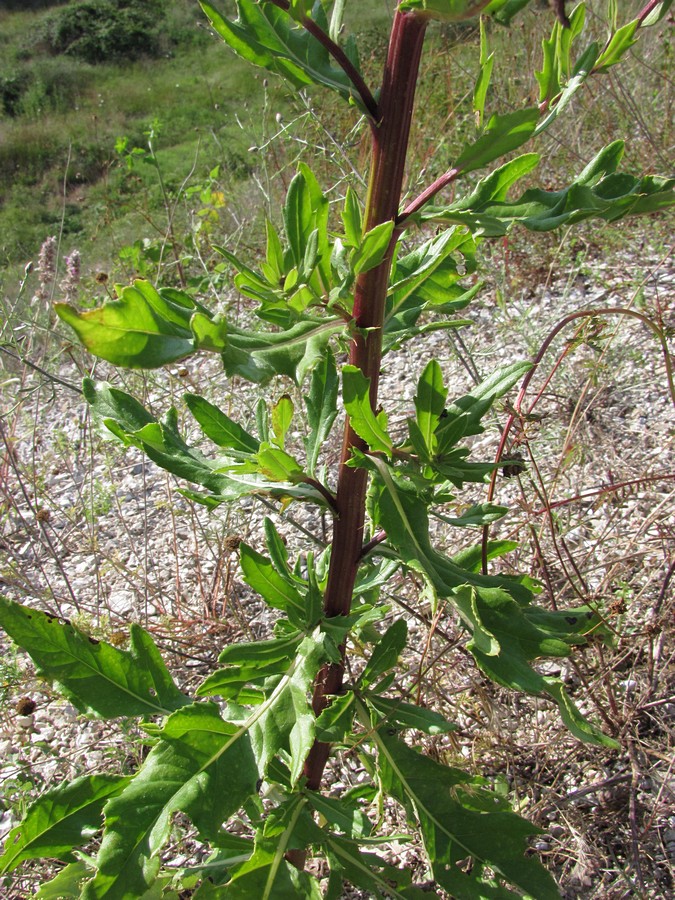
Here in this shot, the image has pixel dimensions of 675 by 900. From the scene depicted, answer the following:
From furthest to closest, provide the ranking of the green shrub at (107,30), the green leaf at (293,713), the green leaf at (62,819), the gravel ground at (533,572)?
the green shrub at (107,30) → the gravel ground at (533,572) → the green leaf at (62,819) → the green leaf at (293,713)

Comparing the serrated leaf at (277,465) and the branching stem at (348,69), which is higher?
the branching stem at (348,69)

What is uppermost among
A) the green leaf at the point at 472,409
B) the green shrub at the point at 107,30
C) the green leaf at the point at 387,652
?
the green shrub at the point at 107,30

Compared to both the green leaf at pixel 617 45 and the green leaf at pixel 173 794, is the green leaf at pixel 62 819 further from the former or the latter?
the green leaf at pixel 617 45

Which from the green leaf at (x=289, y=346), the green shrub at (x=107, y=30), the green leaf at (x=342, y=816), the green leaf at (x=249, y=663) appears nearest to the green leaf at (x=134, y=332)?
the green leaf at (x=289, y=346)

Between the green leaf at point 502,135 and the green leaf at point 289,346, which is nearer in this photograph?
the green leaf at point 502,135

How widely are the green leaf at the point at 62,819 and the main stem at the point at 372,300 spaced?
393 millimetres

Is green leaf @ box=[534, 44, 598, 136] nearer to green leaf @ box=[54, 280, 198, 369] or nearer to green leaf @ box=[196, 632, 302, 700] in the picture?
green leaf @ box=[54, 280, 198, 369]

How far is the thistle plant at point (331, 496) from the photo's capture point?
100 cm

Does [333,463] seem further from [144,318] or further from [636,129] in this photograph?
[636,129]

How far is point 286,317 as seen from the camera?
1199mm

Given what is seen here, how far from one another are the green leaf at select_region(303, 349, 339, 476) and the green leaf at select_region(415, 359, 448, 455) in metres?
0.21

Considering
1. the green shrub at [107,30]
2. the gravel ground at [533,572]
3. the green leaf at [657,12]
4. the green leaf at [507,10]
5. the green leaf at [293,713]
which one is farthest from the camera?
the green shrub at [107,30]

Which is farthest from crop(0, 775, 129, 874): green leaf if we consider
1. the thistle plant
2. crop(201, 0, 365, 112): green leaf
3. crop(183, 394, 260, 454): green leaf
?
crop(201, 0, 365, 112): green leaf

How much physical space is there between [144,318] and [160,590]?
1688 millimetres
